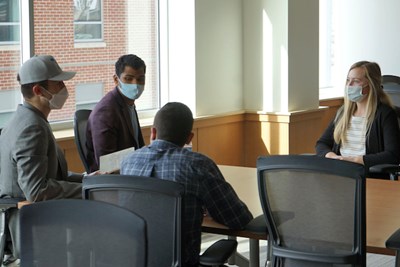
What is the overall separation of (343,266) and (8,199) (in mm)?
1619

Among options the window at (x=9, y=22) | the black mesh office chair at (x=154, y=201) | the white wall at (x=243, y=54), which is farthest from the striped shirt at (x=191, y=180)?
the white wall at (x=243, y=54)

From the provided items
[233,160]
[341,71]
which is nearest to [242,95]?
[233,160]

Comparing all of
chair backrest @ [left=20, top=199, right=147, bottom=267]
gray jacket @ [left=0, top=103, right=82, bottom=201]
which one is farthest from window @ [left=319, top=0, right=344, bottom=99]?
→ chair backrest @ [left=20, top=199, right=147, bottom=267]

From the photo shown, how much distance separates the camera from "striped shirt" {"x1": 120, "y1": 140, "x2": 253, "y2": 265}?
3260mm

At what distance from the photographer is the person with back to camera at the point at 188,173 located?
10.7ft

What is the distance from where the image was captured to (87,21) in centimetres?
612

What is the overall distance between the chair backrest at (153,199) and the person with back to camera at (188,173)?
0.38 feet

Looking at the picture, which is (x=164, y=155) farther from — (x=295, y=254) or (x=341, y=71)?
(x=341, y=71)

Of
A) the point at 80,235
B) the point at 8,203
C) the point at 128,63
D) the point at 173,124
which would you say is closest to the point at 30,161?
the point at 8,203

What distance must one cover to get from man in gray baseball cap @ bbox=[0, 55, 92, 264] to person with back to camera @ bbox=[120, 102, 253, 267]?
1.82ft

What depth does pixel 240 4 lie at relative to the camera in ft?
24.1

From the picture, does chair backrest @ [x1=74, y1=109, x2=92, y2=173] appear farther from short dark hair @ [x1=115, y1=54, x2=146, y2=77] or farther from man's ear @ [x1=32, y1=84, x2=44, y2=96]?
man's ear @ [x1=32, y1=84, x2=44, y2=96]

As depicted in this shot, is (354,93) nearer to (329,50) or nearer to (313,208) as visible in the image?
(313,208)

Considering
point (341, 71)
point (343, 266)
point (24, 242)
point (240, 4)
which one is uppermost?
point (240, 4)
